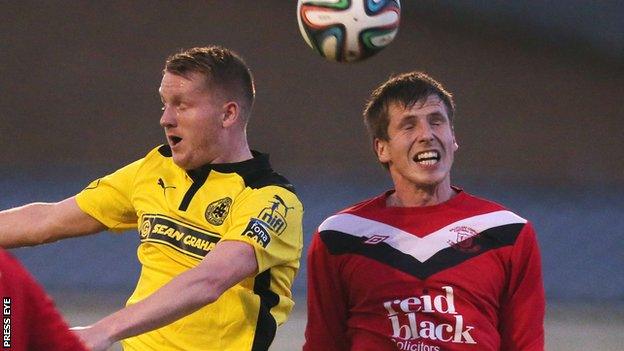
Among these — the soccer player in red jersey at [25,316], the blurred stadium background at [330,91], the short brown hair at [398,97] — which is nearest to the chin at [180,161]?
the short brown hair at [398,97]

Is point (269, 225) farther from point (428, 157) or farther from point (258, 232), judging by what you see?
point (428, 157)

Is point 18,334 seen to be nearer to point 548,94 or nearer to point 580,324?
point 580,324

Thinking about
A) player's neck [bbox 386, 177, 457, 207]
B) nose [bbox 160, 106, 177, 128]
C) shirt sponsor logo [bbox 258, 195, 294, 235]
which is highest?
nose [bbox 160, 106, 177, 128]

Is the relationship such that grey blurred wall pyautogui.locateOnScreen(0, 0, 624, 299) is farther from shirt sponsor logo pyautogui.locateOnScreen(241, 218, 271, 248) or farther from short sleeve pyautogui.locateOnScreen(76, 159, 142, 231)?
shirt sponsor logo pyautogui.locateOnScreen(241, 218, 271, 248)

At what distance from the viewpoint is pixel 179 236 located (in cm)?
396

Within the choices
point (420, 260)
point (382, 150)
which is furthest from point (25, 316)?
point (382, 150)

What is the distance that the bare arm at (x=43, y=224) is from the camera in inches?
162

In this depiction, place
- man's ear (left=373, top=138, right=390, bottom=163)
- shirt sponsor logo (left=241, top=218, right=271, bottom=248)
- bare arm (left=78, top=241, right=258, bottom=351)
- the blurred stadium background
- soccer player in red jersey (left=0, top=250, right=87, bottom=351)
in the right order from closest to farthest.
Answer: soccer player in red jersey (left=0, top=250, right=87, bottom=351), bare arm (left=78, top=241, right=258, bottom=351), shirt sponsor logo (left=241, top=218, right=271, bottom=248), man's ear (left=373, top=138, right=390, bottom=163), the blurred stadium background

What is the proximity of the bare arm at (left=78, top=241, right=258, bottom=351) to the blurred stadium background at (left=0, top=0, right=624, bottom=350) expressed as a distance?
7443 millimetres

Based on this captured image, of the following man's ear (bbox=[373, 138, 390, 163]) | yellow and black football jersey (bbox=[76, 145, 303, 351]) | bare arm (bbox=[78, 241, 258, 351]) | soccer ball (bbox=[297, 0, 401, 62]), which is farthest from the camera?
soccer ball (bbox=[297, 0, 401, 62])

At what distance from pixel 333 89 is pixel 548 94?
208 centimetres

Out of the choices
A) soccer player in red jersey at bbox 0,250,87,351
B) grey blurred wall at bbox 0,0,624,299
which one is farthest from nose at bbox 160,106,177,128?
grey blurred wall at bbox 0,0,624,299

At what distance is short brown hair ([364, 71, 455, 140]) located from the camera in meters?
4.07

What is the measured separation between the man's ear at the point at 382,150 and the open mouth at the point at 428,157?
14 centimetres
